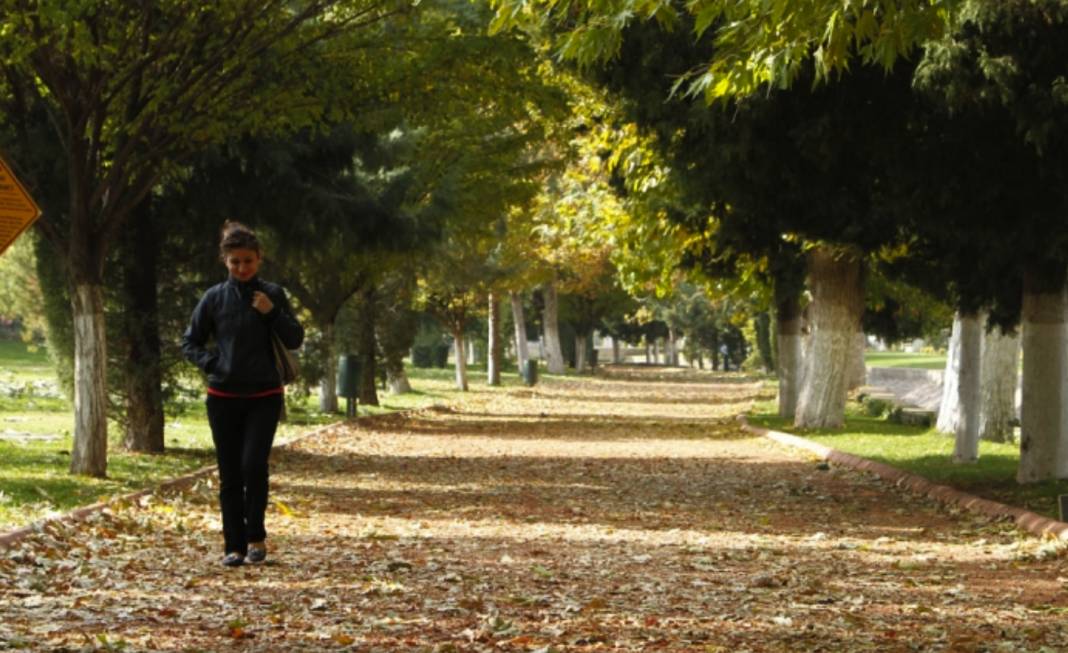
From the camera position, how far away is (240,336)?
946cm

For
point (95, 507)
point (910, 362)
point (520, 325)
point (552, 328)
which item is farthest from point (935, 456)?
point (910, 362)

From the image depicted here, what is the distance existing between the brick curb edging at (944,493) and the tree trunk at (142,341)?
27.5 feet

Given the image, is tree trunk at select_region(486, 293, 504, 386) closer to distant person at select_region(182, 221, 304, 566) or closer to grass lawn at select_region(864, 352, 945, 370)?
grass lawn at select_region(864, 352, 945, 370)

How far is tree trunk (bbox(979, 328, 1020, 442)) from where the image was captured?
2400 cm

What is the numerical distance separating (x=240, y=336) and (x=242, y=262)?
439mm

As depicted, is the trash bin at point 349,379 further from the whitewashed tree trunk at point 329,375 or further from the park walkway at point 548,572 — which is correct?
the park walkway at point 548,572

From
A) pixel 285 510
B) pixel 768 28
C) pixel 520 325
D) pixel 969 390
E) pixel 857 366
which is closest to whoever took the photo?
pixel 768 28

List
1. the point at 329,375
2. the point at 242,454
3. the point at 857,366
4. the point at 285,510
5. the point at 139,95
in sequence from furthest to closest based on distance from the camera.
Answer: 1. the point at 857,366
2. the point at 329,375
3. the point at 139,95
4. the point at 285,510
5. the point at 242,454

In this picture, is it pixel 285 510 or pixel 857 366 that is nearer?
pixel 285 510

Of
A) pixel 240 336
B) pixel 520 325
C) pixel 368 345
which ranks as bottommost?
pixel 240 336

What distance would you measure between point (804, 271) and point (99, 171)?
14.0 metres

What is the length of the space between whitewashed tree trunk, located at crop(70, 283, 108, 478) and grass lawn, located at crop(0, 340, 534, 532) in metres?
0.23

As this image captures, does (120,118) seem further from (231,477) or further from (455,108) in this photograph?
(231,477)

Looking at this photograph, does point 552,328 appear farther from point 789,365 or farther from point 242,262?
point 242,262
